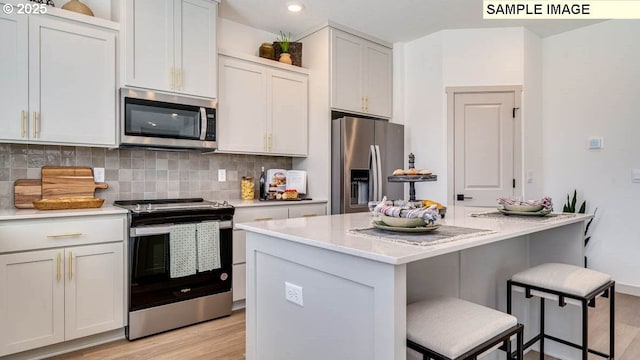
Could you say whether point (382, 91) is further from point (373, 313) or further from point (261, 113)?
point (373, 313)

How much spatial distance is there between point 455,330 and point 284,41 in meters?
3.28

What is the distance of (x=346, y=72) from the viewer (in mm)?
3848

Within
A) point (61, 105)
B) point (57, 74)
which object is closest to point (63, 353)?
point (61, 105)

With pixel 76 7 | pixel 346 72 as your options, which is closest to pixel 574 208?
pixel 346 72

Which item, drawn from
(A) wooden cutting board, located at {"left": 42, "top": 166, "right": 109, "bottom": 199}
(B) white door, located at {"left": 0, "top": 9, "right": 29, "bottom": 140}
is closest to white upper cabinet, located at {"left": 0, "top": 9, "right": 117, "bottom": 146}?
(B) white door, located at {"left": 0, "top": 9, "right": 29, "bottom": 140}

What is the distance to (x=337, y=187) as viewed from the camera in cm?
364

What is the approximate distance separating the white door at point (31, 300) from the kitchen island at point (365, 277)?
136 cm

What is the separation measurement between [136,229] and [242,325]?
Answer: 3.44 ft

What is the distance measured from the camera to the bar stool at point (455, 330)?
1221mm

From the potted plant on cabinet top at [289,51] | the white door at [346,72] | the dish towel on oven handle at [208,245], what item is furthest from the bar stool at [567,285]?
the potted plant on cabinet top at [289,51]

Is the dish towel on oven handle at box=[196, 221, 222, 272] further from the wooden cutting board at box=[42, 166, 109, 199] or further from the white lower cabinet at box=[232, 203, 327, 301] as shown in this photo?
the wooden cutting board at box=[42, 166, 109, 199]

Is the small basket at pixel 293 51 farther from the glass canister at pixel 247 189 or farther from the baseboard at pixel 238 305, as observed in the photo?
the baseboard at pixel 238 305

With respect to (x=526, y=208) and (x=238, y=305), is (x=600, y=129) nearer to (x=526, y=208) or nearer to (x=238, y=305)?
(x=526, y=208)

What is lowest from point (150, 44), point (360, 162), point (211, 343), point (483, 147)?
point (211, 343)
